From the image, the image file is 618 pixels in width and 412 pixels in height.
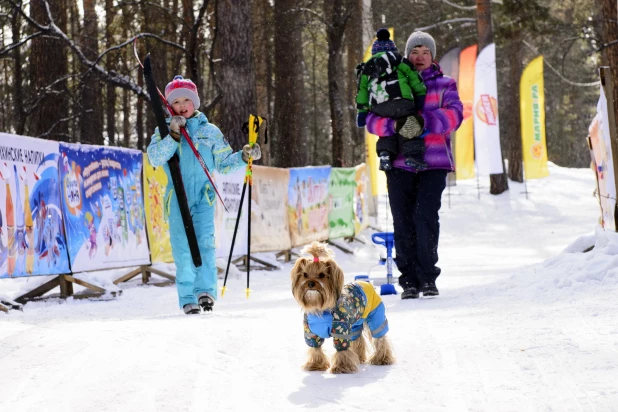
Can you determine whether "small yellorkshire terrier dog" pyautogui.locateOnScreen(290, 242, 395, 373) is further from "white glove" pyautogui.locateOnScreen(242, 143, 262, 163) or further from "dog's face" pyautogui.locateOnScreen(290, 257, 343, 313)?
"white glove" pyautogui.locateOnScreen(242, 143, 262, 163)

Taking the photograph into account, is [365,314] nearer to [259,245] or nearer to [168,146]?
[168,146]

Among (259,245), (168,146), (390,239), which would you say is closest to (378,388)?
(168,146)

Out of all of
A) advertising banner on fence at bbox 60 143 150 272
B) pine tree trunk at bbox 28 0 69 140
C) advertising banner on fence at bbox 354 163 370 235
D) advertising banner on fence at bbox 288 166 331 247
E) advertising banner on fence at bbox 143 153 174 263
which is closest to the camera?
advertising banner on fence at bbox 60 143 150 272

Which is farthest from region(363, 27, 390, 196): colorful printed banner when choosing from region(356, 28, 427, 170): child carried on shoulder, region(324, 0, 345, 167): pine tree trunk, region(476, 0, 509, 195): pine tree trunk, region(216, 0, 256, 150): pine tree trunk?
region(356, 28, 427, 170): child carried on shoulder

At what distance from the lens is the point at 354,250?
680 inches

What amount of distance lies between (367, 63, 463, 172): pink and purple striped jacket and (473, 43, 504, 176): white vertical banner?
18.1m

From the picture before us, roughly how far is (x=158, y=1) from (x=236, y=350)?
91.7ft

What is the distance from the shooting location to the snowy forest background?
15703 mm

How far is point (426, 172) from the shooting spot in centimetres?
725

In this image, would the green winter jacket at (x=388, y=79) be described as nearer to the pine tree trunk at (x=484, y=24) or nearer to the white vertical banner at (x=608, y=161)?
the white vertical banner at (x=608, y=161)

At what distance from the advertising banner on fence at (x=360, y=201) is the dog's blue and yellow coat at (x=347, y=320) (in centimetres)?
1439

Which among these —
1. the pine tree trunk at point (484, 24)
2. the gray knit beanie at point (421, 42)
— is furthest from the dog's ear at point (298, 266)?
the pine tree trunk at point (484, 24)

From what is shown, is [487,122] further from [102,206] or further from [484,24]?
[102,206]

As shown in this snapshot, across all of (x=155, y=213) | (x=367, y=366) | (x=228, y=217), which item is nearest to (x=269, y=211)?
(x=228, y=217)
